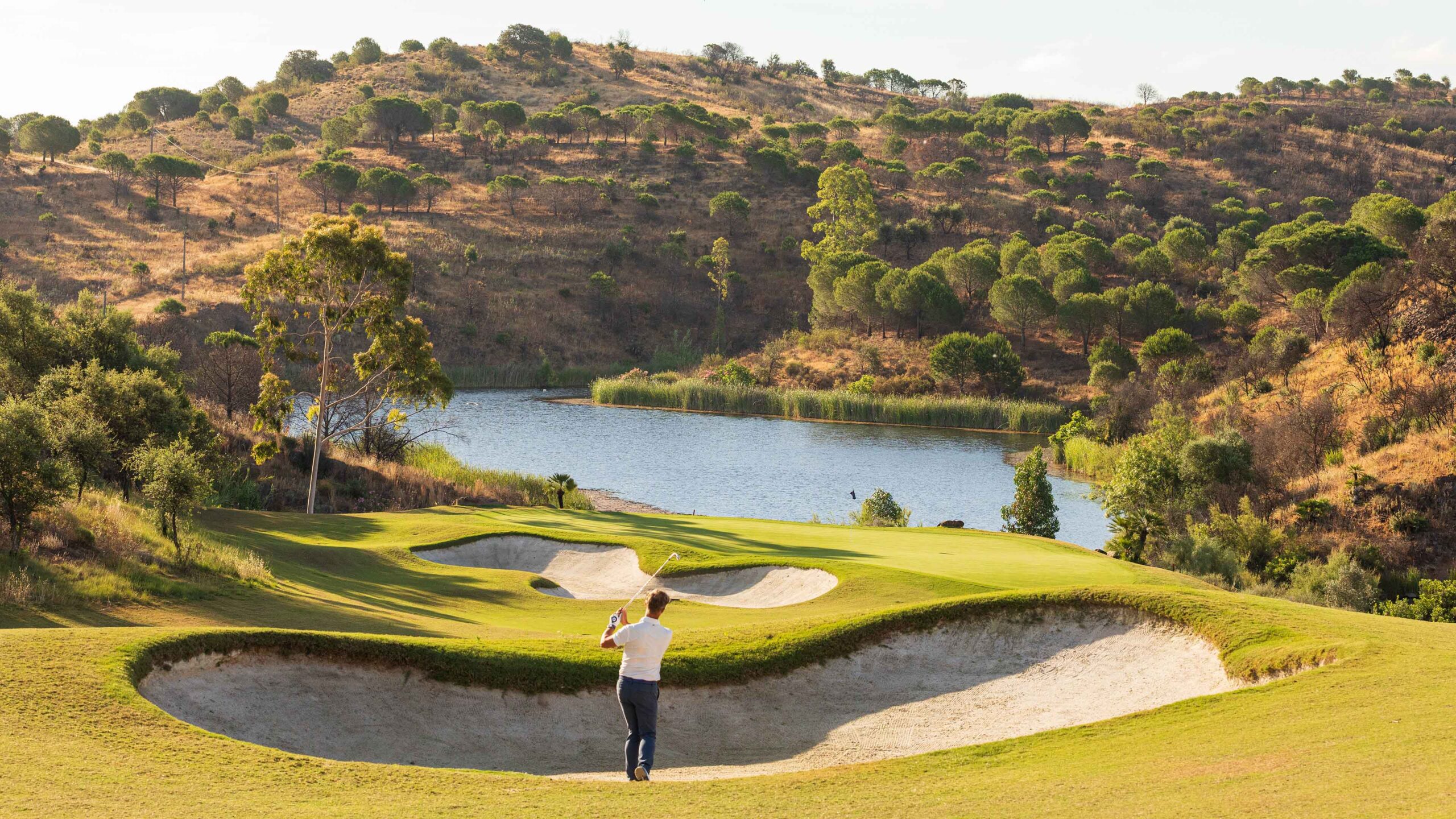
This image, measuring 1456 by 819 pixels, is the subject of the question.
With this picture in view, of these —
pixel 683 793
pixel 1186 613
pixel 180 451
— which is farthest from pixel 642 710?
pixel 180 451

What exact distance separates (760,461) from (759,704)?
45.1 m

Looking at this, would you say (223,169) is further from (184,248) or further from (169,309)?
(169,309)

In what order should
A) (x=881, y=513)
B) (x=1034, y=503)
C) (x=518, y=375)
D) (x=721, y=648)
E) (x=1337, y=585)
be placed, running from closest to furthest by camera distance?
(x=721, y=648) → (x=1337, y=585) → (x=1034, y=503) → (x=881, y=513) → (x=518, y=375)

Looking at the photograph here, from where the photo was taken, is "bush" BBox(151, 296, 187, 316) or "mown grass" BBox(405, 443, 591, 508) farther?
"bush" BBox(151, 296, 187, 316)

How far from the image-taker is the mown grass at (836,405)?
76.8 m

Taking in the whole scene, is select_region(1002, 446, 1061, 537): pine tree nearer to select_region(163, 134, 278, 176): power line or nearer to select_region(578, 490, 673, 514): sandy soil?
select_region(578, 490, 673, 514): sandy soil

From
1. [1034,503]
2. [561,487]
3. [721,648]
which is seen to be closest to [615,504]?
[561,487]

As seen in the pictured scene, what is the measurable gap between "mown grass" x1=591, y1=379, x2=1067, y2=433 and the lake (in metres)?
2.01

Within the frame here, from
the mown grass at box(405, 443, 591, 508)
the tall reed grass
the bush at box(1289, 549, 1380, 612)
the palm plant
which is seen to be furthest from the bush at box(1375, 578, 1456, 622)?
the tall reed grass

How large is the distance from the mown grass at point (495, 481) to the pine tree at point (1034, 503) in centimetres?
1640

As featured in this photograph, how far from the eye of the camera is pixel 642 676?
37.7ft

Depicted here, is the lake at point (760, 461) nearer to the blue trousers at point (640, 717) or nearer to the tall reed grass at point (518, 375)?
the tall reed grass at point (518, 375)

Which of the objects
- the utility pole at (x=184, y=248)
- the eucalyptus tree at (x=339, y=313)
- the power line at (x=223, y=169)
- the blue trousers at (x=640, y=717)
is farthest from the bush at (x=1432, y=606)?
the power line at (x=223, y=169)

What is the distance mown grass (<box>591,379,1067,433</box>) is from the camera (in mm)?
76750
